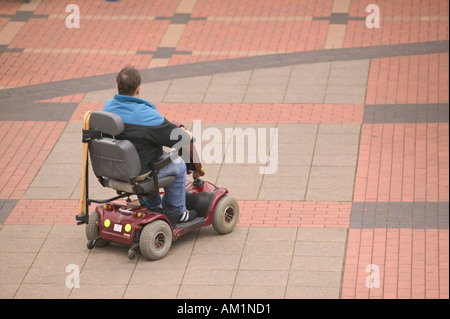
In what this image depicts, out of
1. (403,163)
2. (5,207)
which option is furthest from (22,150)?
(403,163)

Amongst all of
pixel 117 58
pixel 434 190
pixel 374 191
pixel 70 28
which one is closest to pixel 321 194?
pixel 374 191

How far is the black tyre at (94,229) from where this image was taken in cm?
840

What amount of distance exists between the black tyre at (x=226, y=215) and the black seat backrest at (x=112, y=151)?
1.08 metres

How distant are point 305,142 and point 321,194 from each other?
5.05ft

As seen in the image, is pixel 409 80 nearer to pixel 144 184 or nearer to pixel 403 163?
pixel 403 163

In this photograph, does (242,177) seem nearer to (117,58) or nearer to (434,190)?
(434,190)

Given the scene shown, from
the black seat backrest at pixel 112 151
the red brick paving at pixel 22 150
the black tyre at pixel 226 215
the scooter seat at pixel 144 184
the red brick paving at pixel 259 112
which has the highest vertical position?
the black seat backrest at pixel 112 151

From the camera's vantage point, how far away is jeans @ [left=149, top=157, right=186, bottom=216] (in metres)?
8.26

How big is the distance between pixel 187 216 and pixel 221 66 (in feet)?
18.9

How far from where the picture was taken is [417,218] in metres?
9.02

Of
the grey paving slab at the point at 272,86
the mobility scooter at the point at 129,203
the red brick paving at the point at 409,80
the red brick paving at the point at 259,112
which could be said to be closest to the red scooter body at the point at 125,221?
the mobility scooter at the point at 129,203

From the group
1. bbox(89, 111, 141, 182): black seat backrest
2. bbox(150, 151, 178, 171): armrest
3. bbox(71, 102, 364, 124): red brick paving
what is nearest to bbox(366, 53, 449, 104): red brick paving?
bbox(71, 102, 364, 124): red brick paving

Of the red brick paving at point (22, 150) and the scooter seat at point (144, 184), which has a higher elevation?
the scooter seat at point (144, 184)

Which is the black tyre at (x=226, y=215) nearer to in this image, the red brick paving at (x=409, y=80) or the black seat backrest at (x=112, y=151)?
the black seat backrest at (x=112, y=151)
